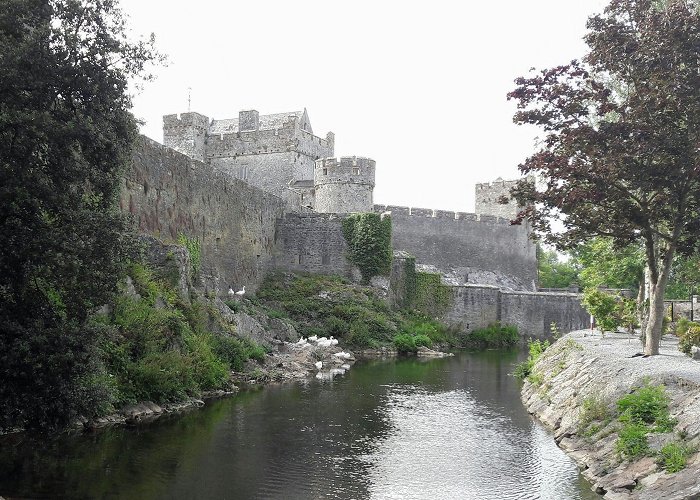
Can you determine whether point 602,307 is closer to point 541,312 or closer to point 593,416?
point 593,416

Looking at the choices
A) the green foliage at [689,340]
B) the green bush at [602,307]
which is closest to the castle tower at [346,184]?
the green bush at [602,307]

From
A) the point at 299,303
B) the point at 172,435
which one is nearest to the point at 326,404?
the point at 172,435

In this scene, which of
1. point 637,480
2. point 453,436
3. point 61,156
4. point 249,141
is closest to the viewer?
point 637,480

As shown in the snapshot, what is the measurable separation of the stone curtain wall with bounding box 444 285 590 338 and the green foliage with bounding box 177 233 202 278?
60.0 feet

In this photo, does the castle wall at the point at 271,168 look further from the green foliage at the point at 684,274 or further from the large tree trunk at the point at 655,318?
the large tree trunk at the point at 655,318

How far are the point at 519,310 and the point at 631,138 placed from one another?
28348mm

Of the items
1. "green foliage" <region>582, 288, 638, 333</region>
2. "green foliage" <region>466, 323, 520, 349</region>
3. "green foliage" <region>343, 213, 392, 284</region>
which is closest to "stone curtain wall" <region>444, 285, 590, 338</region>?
"green foliage" <region>466, 323, 520, 349</region>

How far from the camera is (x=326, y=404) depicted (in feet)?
64.1

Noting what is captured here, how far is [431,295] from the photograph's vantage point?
42062 mm

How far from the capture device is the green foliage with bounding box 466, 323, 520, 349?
137ft

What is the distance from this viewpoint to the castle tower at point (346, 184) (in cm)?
4428

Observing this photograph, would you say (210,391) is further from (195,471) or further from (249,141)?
(249,141)

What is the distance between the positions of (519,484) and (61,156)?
9.25 meters

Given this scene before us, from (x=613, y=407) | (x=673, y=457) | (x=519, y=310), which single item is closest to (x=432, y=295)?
(x=519, y=310)
